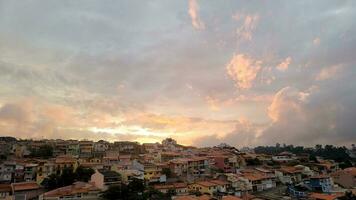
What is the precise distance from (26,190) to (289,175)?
41003 millimetres

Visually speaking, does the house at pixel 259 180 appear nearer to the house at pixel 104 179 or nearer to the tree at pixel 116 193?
the house at pixel 104 179

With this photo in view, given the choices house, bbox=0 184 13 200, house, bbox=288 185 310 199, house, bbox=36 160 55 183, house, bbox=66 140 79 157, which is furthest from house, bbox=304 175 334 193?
house, bbox=66 140 79 157

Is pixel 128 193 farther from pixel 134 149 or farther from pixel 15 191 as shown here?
pixel 134 149

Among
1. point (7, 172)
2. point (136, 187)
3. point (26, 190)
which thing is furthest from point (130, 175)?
point (7, 172)

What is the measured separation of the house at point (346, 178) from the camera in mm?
53250

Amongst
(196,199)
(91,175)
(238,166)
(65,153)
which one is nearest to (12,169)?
(91,175)

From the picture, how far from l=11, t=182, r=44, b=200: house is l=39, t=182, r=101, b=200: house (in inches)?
149

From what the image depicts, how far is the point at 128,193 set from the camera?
37406 mm

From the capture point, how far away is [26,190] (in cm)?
3978

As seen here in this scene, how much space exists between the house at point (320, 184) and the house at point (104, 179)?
29473 mm

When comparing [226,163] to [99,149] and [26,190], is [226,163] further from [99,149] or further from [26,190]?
[26,190]

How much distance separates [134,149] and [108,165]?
113ft

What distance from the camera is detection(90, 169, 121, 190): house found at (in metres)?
41.9

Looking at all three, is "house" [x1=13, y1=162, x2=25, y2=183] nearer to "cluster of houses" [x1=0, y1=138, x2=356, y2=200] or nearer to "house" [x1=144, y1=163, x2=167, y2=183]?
"cluster of houses" [x1=0, y1=138, x2=356, y2=200]
